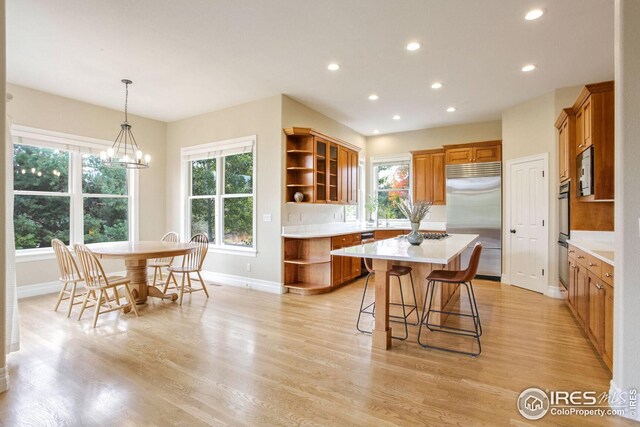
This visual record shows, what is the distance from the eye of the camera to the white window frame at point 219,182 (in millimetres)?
5207

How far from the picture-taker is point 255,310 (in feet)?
13.4

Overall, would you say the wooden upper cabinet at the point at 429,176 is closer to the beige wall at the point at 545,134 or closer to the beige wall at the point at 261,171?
the beige wall at the point at 545,134

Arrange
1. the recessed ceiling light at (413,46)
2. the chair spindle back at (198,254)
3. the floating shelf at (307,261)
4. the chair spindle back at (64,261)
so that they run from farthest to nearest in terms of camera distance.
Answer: the floating shelf at (307,261) < the chair spindle back at (198,254) < the chair spindle back at (64,261) < the recessed ceiling light at (413,46)

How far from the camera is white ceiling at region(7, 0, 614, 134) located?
9.27 feet

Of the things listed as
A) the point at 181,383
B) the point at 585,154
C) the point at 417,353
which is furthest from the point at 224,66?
the point at 585,154

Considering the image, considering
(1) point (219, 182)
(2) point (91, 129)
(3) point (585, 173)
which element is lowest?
(3) point (585, 173)

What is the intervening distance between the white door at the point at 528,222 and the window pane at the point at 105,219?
685 cm

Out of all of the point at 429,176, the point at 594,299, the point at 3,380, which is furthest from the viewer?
the point at 429,176

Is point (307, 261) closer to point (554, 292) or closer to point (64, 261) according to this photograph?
point (64, 261)

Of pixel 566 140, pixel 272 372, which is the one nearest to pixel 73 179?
pixel 272 372

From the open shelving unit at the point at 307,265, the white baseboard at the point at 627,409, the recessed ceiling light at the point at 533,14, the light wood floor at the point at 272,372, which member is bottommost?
the light wood floor at the point at 272,372

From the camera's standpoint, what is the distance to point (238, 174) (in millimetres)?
5586

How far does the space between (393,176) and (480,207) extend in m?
2.20

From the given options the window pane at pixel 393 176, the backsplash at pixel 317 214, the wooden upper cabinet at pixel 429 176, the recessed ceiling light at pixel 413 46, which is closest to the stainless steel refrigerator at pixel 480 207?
the wooden upper cabinet at pixel 429 176
